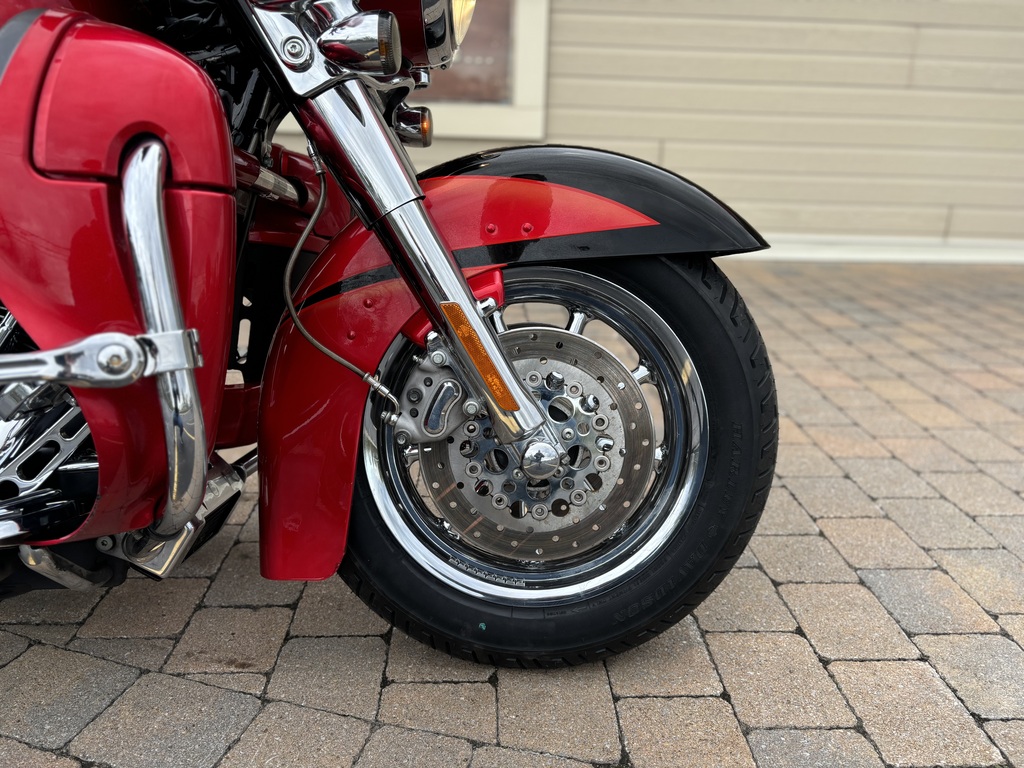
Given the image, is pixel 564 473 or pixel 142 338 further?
A: pixel 564 473

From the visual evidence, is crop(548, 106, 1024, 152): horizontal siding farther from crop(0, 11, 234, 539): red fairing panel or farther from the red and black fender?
crop(0, 11, 234, 539): red fairing panel

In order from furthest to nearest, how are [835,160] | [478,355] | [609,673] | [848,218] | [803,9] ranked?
1. [848,218]
2. [835,160]
3. [803,9]
4. [609,673]
5. [478,355]

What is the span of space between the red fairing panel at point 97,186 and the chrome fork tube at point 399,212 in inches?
7.0

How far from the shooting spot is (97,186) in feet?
4.08

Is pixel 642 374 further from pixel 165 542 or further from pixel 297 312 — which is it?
pixel 165 542

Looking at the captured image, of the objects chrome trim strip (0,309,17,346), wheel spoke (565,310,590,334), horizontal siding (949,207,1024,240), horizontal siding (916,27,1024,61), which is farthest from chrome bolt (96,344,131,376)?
horizontal siding (949,207,1024,240)

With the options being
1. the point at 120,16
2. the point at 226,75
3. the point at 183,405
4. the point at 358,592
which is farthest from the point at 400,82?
the point at 358,592

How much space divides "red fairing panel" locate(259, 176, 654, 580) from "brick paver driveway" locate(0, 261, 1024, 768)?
1.19 feet

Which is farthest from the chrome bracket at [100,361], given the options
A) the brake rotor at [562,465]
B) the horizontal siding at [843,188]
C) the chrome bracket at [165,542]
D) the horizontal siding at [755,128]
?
the horizontal siding at [843,188]

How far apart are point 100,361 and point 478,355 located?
1.97 feet

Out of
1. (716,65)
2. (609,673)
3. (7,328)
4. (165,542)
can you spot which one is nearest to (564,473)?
(609,673)

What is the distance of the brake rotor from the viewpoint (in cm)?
169

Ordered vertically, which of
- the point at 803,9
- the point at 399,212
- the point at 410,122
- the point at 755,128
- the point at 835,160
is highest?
the point at 803,9

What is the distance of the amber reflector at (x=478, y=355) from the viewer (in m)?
1.48
